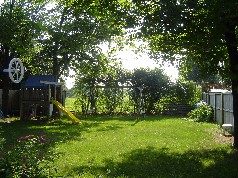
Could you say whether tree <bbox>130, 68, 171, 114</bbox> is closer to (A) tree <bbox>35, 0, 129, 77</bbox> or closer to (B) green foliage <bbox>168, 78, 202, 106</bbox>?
(B) green foliage <bbox>168, 78, 202, 106</bbox>

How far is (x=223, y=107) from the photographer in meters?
15.8

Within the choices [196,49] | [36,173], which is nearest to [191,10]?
[196,49]

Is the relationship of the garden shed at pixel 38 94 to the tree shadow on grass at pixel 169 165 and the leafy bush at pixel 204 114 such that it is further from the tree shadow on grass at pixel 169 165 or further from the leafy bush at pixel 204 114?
the tree shadow on grass at pixel 169 165

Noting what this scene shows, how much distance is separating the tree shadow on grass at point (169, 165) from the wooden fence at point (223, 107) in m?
4.91

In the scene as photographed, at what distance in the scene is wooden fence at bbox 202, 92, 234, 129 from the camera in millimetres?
14232

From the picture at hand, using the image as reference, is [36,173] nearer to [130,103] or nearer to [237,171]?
[237,171]

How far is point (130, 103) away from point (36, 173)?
856 inches

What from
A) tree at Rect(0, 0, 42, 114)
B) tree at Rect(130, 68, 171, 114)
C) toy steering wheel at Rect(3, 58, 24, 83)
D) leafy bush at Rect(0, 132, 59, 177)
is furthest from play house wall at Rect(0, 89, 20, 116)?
leafy bush at Rect(0, 132, 59, 177)

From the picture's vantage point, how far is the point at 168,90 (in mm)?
27125

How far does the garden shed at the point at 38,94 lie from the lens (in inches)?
794

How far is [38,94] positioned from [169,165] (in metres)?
13.8

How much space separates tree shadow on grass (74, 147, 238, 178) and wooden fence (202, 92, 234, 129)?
4.91 meters

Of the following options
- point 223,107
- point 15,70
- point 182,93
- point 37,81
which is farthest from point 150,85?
point 15,70

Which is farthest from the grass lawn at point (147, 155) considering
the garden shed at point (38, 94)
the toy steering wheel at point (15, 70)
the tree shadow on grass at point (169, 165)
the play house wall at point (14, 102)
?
the play house wall at point (14, 102)
